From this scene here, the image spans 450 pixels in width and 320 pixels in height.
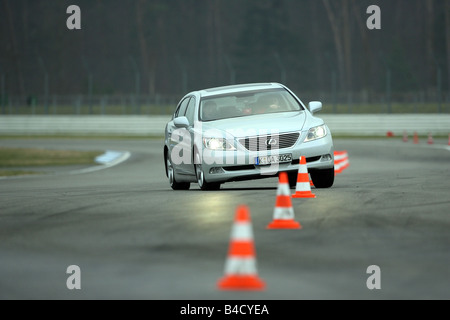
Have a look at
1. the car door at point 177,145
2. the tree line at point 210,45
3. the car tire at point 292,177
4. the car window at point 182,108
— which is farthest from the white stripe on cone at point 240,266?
the tree line at point 210,45

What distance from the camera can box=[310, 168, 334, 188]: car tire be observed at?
47.8ft

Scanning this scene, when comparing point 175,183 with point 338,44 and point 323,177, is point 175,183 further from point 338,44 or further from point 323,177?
point 338,44

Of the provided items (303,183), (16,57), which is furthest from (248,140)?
(16,57)

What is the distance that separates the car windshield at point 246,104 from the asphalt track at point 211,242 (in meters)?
1.24

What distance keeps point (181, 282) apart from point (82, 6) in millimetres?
94988

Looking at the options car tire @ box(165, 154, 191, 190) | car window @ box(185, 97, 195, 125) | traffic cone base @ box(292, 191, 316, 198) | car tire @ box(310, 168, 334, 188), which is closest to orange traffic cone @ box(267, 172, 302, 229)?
traffic cone base @ box(292, 191, 316, 198)

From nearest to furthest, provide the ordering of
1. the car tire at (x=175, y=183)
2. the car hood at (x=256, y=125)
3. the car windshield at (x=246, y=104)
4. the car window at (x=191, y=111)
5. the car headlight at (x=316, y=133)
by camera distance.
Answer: the car hood at (x=256, y=125) < the car headlight at (x=316, y=133) < the car windshield at (x=246, y=104) < the car window at (x=191, y=111) < the car tire at (x=175, y=183)

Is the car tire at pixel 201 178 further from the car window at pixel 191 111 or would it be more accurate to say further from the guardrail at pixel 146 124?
the guardrail at pixel 146 124

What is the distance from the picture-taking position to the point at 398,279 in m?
7.32

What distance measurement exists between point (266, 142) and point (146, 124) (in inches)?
1393

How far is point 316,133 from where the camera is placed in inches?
563

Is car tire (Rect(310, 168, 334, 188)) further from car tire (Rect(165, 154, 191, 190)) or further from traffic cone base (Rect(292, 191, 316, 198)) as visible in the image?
car tire (Rect(165, 154, 191, 190))

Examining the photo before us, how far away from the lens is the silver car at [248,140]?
548 inches

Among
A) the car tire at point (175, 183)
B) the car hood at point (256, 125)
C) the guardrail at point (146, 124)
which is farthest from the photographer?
the guardrail at point (146, 124)
